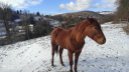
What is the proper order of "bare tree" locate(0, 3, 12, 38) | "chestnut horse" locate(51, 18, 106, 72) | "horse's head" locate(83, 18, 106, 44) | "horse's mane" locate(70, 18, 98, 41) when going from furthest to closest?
"bare tree" locate(0, 3, 12, 38)
"horse's mane" locate(70, 18, 98, 41)
"chestnut horse" locate(51, 18, 106, 72)
"horse's head" locate(83, 18, 106, 44)

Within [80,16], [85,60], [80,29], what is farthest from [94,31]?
[80,16]

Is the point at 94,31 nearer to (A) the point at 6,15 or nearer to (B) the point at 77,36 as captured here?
(B) the point at 77,36

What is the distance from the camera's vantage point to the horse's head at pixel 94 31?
840 cm

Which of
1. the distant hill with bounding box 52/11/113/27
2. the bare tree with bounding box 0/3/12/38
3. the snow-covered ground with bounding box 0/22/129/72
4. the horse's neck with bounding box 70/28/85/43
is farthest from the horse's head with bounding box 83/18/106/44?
the bare tree with bounding box 0/3/12/38

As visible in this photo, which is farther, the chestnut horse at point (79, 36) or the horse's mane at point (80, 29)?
the horse's mane at point (80, 29)

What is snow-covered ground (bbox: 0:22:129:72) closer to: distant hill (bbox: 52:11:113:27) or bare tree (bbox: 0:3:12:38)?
distant hill (bbox: 52:11:113:27)

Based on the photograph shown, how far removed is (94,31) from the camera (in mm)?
8609

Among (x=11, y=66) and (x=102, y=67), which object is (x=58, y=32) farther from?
(x=11, y=66)

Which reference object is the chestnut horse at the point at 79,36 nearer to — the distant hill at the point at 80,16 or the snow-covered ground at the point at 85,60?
the distant hill at the point at 80,16

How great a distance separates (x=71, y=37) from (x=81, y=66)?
2148 millimetres

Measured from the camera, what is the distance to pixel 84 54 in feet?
46.9

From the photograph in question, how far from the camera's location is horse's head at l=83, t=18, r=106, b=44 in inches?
331

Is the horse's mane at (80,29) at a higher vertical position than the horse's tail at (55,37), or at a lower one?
higher

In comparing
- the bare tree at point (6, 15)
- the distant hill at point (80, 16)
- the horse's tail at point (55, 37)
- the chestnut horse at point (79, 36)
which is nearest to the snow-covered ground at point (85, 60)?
the horse's tail at point (55, 37)
